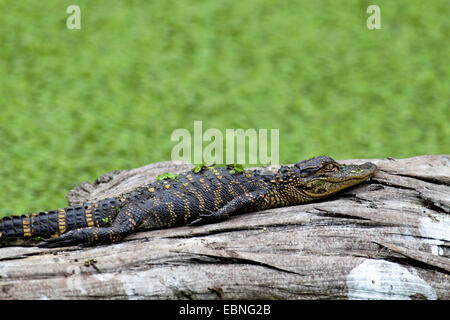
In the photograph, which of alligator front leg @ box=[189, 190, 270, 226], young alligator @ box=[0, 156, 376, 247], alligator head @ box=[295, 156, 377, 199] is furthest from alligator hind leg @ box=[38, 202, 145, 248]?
alligator head @ box=[295, 156, 377, 199]

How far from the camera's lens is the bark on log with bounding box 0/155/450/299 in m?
3.23

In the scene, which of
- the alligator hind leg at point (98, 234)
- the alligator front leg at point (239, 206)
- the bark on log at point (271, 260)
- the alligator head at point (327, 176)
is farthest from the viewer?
the alligator head at point (327, 176)

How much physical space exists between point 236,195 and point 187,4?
4.42m

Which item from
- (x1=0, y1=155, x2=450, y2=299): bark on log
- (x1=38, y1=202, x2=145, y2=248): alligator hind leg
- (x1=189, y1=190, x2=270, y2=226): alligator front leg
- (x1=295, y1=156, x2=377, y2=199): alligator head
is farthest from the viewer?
(x1=295, y1=156, x2=377, y2=199): alligator head

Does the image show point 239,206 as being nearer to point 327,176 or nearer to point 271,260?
point 271,260

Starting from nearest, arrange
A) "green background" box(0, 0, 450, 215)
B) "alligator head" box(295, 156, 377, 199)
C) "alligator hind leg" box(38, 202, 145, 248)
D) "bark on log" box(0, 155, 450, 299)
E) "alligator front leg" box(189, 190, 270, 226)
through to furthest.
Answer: "bark on log" box(0, 155, 450, 299), "alligator hind leg" box(38, 202, 145, 248), "alligator front leg" box(189, 190, 270, 226), "alligator head" box(295, 156, 377, 199), "green background" box(0, 0, 450, 215)

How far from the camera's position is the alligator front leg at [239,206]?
367cm

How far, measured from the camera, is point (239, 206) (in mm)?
3748

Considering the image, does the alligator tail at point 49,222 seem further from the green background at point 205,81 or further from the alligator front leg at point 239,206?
the green background at point 205,81

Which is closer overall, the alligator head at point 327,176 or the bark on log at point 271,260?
the bark on log at point 271,260

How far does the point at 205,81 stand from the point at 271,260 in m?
3.61

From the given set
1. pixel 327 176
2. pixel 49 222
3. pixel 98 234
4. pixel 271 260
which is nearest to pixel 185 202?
pixel 98 234

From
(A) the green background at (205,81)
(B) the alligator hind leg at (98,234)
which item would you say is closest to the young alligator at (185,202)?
(B) the alligator hind leg at (98,234)

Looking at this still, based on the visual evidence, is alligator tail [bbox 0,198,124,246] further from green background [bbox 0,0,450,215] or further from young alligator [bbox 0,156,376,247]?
green background [bbox 0,0,450,215]
